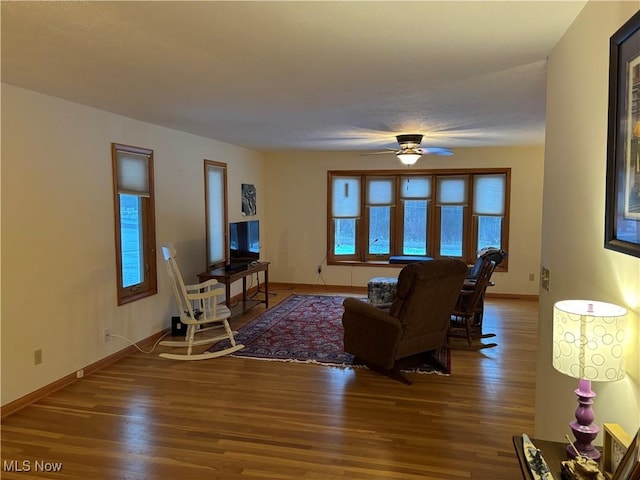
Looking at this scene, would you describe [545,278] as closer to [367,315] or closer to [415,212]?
[367,315]

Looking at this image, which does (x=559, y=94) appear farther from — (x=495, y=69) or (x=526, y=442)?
(x=526, y=442)

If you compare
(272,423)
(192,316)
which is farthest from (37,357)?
(272,423)

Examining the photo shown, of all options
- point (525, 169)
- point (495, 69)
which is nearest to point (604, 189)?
point (495, 69)

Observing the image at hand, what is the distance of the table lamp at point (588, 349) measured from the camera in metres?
1.41

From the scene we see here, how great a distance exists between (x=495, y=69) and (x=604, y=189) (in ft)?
4.80

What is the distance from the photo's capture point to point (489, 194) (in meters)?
7.24

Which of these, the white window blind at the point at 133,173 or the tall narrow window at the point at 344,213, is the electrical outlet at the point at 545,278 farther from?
the tall narrow window at the point at 344,213

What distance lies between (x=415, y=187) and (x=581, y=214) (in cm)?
567

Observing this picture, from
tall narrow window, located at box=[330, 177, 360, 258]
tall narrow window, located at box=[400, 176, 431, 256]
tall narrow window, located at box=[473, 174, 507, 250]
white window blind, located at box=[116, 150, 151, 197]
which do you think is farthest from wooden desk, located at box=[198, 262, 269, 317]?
tall narrow window, located at box=[473, 174, 507, 250]

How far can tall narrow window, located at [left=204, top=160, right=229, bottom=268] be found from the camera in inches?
237

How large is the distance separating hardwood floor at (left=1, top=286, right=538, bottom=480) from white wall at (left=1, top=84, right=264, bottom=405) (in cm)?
37

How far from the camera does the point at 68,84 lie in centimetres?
322

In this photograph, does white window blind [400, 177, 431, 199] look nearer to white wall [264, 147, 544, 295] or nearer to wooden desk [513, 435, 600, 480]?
white wall [264, 147, 544, 295]

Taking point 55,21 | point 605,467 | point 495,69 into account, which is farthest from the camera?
point 495,69
